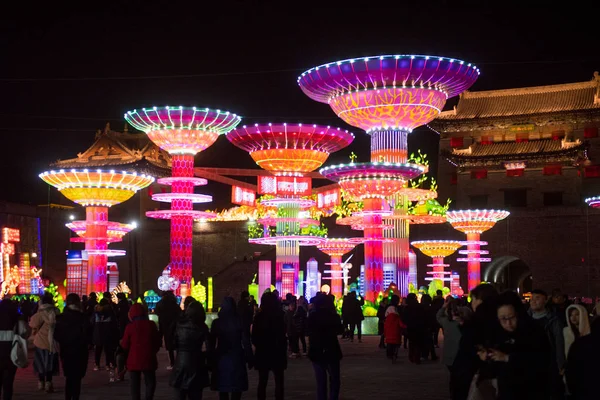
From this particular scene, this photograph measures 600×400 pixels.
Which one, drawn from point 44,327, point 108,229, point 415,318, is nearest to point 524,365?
point 44,327

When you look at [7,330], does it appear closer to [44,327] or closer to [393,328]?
[44,327]

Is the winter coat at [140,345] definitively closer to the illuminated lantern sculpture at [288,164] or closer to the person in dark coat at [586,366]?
the person in dark coat at [586,366]

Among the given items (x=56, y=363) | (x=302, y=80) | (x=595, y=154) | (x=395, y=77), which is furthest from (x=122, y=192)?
(x=595, y=154)

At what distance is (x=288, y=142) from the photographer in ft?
105

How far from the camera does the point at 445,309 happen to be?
1045cm

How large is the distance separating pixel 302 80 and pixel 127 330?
2066cm

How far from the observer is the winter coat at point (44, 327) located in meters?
11.8

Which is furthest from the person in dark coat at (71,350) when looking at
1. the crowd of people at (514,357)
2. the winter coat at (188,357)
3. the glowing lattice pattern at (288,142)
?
the glowing lattice pattern at (288,142)

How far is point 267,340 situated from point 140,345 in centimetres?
138

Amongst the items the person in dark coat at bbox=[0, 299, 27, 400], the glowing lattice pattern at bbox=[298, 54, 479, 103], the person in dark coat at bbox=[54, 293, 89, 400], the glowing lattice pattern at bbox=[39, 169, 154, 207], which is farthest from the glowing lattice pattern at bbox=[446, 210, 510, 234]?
the person in dark coat at bbox=[0, 299, 27, 400]

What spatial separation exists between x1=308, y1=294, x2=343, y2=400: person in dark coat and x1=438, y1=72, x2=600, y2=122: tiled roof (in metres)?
37.6

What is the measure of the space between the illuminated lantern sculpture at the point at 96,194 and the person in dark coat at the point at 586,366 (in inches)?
1049

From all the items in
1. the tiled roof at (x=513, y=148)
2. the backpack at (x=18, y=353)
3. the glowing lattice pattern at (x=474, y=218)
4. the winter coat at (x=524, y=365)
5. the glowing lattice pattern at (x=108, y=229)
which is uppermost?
the tiled roof at (x=513, y=148)

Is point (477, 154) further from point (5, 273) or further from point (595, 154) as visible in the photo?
point (5, 273)
